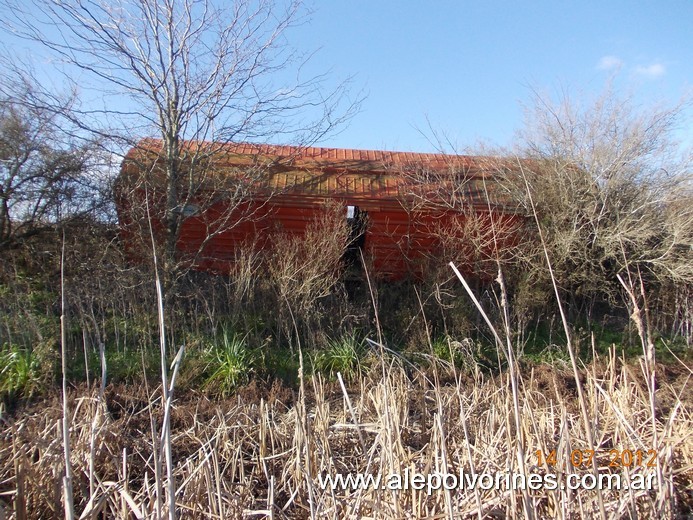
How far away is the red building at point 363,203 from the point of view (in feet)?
28.1

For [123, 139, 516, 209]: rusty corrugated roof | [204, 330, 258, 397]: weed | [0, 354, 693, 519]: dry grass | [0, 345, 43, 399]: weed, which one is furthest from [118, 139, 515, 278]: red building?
[0, 354, 693, 519]: dry grass

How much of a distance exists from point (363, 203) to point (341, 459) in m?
6.14

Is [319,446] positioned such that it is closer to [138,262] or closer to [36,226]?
[138,262]

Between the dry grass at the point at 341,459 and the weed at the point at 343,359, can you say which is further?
the weed at the point at 343,359

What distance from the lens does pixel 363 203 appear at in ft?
29.7

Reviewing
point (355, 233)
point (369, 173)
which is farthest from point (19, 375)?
point (369, 173)

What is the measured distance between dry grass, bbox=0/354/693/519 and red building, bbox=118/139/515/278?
14.8 ft

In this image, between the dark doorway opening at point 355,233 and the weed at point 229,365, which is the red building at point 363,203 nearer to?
the dark doorway opening at point 355,233

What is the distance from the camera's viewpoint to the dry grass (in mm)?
2562

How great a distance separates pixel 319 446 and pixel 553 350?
18.0 ft

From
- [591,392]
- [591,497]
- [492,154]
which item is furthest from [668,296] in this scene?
[591,497]

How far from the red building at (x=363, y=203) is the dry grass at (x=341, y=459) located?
451 centimetres

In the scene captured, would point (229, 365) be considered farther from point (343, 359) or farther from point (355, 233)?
point (355, 233)

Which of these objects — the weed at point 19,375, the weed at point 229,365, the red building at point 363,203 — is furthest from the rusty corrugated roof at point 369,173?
the weed at point 19,375
